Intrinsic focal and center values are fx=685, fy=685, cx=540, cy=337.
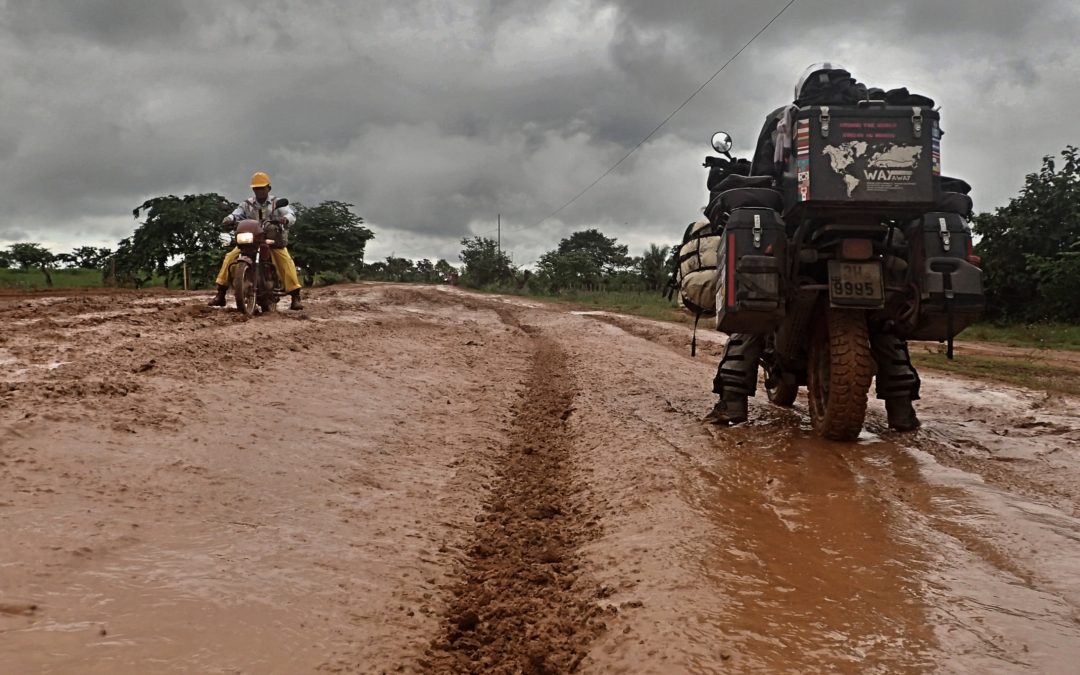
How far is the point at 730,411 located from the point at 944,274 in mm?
1709

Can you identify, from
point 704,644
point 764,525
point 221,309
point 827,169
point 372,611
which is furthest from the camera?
point 221,309

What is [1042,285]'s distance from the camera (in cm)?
1648

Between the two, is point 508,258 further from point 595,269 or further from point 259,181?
point 259,181

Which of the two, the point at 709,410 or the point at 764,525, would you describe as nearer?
the point at 764,525

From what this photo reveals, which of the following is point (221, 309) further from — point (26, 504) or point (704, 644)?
point (704, 644)

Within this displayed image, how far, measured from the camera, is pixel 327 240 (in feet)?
106

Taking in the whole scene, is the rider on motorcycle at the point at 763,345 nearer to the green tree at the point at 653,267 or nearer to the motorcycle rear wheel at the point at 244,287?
the motorcycle rear wheel at the point at 244,287

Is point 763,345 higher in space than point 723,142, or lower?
lower

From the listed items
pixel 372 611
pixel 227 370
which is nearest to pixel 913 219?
pixel 372 611

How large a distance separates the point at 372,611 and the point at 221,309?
7.58m

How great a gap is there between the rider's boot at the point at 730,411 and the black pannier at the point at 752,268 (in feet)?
3.05

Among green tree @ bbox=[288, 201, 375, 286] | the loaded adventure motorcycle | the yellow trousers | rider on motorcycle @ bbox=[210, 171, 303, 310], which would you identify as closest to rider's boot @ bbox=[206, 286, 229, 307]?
rider on motorcycle @ bbox=[210, 171, 303, 310]

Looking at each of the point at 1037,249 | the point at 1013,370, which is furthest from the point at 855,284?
the point at 1037,249

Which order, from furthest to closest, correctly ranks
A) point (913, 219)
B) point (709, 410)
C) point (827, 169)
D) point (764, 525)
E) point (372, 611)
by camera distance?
point (709, 410)
point (913, 219)
point (827, 169)
point (764, 525)
point (372, 611)
